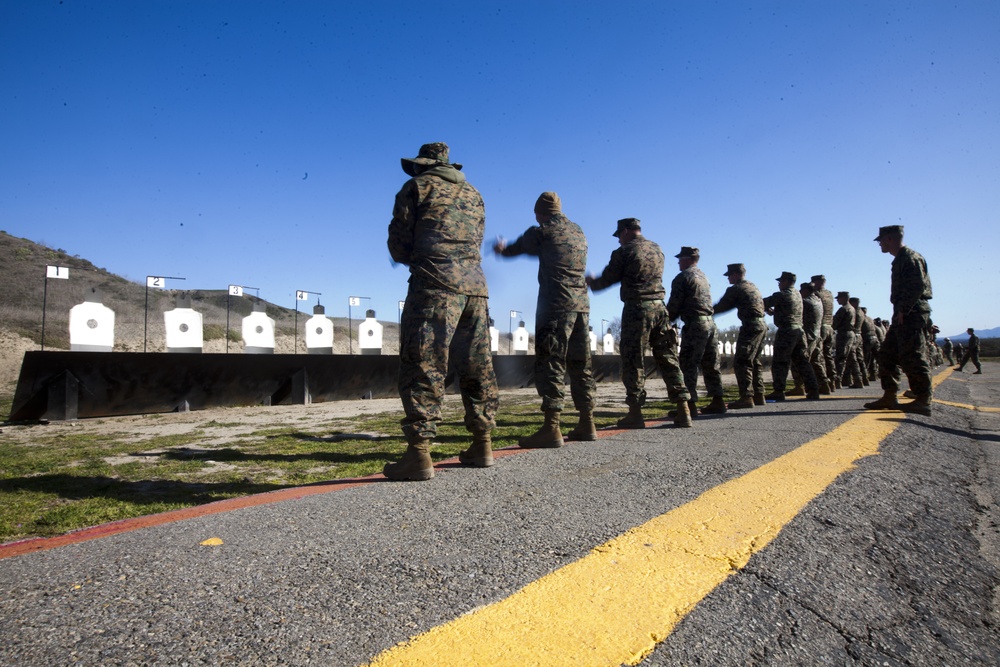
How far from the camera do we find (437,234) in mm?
3471

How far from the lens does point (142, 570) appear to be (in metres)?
1.68

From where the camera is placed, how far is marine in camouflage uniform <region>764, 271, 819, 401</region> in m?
9.86

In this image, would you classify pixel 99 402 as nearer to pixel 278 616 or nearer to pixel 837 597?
pixel 278 616

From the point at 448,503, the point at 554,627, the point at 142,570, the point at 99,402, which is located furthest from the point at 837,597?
the point at 99,402

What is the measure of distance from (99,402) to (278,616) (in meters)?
8.56

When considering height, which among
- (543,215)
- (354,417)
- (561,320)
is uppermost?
(543,215)

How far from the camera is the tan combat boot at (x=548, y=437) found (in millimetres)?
4410

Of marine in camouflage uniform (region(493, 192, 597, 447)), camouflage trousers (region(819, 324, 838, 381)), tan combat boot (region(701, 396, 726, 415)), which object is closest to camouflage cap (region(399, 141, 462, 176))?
marine in camouflage uniform (region(493, 192, 597, 447))

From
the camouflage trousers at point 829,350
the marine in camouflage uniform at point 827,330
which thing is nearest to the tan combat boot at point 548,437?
the marine in camouflage uniform at point 827,330

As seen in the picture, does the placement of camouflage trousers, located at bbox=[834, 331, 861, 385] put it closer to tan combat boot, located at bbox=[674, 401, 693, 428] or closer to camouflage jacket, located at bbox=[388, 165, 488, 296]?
tan combat boot, located at bbox=[674, 401, 693, 428]

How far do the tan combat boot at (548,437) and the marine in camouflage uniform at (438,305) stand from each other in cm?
86

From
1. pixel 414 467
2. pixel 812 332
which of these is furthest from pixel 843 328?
pixel 414 467

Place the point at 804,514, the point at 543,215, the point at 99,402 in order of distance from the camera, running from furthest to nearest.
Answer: the point at 99,402 → the point at 543,215 → the point at 804,514

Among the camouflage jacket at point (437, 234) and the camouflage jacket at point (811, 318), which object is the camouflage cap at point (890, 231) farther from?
the camouflage jacket at point (437, 234)
